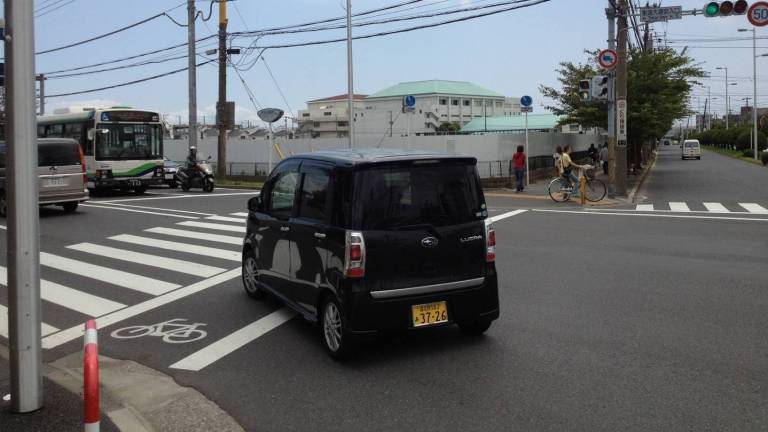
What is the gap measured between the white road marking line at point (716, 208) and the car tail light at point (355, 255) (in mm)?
15029

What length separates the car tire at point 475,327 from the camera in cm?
644

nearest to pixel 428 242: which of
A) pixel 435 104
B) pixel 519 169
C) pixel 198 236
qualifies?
pixel 198 236

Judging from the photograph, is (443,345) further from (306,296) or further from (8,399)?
(8,399)

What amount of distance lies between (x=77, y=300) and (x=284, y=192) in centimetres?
342

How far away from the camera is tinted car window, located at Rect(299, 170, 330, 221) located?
6.12 m

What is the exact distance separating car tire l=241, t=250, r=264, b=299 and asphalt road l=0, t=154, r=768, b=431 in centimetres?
20

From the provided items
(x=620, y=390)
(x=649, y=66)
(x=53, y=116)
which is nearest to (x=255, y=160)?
(x=53, y=116)

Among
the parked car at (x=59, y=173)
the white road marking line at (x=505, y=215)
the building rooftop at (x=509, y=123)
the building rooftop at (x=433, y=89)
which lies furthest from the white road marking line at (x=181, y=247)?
the building rooftop at (x=433, y=89)

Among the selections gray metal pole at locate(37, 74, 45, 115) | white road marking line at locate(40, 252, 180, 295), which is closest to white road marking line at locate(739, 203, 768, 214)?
white road marking line at locate(40, 252, 180, 295)

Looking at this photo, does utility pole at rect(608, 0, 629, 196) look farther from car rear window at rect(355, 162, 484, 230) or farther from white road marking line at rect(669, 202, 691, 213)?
car rear window at rect(355, 162, 484, 230)

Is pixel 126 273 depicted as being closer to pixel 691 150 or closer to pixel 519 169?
pixel 519 169

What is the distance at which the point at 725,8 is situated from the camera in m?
18.1

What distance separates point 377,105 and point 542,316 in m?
110

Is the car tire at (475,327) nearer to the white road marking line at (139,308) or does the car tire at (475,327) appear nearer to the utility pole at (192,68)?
the white road marking line at (139,308)
